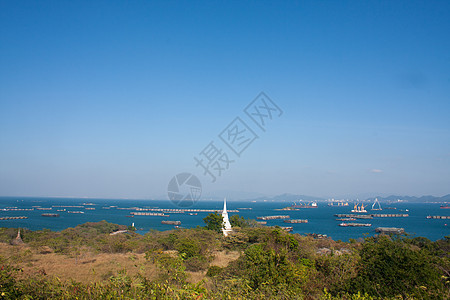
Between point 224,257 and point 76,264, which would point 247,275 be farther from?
point 76,264

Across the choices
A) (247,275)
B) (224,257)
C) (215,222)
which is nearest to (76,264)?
(224,257)

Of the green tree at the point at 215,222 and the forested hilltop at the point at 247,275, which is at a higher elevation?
the forested hilltop at the point at 247,275

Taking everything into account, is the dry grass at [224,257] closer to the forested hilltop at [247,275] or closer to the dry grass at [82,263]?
the dry grass at [82,263]

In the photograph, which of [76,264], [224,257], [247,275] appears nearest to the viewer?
[247,275]

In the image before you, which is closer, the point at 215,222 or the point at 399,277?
the point at 399,277

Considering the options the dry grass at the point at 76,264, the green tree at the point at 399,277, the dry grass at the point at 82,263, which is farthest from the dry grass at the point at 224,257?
the green tree at the point at 399,277

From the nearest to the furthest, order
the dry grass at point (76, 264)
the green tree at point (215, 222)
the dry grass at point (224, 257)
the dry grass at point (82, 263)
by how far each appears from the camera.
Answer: the dry grass at point (82, 263)
the dry grass at point (76, 264)
the dry grass at point (224, 257)
the green tree at point (215, 222)

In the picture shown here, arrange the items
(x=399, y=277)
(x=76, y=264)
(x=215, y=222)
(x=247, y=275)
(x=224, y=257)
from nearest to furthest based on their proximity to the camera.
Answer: (x=399, y=277) → (x=247, y=275) → (x=76, y=264) → (x=224, y=257) → (x=215, y=222)

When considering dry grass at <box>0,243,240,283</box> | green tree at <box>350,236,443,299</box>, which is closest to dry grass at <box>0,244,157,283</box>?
dry grass at <box>0,243,240,283</box>

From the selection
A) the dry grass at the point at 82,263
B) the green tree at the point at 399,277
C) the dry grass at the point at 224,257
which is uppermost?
the green tree at the point at 399,277

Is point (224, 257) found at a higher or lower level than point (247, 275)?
lower

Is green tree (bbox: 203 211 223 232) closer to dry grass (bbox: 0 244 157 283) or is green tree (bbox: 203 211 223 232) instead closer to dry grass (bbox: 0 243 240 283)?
dry grass (bbox: 0 243 240 283)

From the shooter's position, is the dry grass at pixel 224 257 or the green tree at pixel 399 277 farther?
the dry grass at pixel 224 257
